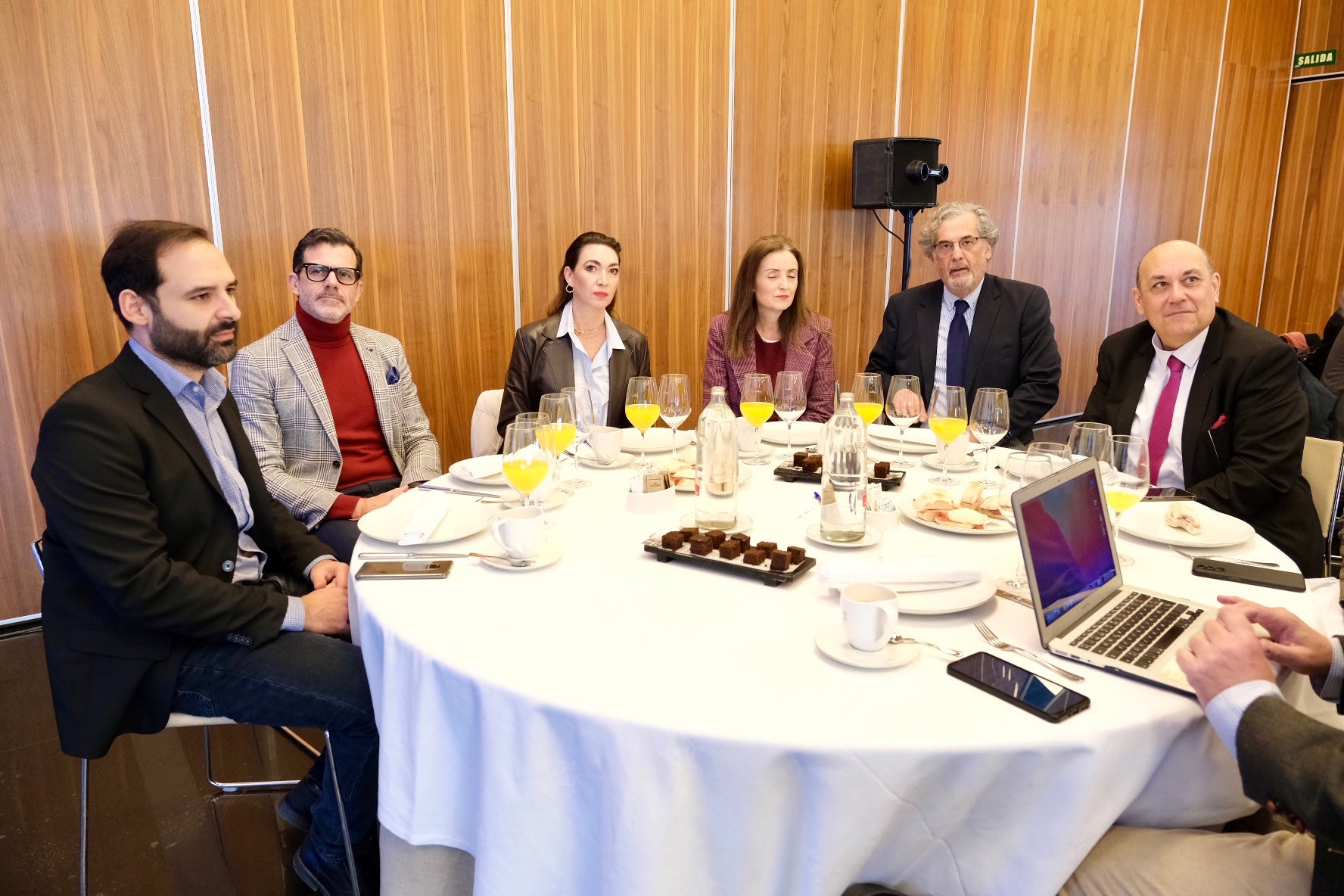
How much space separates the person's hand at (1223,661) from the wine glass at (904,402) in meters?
1.15

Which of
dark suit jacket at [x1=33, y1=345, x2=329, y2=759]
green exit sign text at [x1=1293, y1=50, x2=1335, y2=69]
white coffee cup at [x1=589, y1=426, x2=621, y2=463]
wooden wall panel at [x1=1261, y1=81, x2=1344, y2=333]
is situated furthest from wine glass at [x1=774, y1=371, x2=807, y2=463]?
green exit sign text at [x1=1293, y1=50, x2=1335, y2=69]

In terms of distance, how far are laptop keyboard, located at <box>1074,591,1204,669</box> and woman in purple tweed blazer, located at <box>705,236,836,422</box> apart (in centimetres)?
225

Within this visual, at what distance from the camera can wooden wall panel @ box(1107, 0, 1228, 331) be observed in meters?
7.53

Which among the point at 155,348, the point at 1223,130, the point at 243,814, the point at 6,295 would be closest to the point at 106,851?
the point at 243,814

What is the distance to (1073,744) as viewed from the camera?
106 cm

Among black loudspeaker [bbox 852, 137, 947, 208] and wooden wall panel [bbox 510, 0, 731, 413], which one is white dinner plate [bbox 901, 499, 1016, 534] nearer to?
wooden wall panel [bbox 510, 0, 731, 413]

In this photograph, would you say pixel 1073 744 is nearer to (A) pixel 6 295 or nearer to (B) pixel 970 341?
(B) pixel 970 341

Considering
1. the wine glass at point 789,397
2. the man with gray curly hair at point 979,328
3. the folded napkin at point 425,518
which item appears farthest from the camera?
the man with gray curly hair at point 979,328

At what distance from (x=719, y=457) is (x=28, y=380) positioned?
2999mm

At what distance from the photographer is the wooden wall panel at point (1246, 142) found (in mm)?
8289

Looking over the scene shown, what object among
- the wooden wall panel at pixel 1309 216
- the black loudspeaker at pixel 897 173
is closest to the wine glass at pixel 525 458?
the black loudspeaker at pixel 897 173

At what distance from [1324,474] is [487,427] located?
270 cm

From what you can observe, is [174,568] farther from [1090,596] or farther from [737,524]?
[1090,596]

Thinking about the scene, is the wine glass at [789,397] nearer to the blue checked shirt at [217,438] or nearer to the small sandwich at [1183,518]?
the small sandwich at [1183,518]
